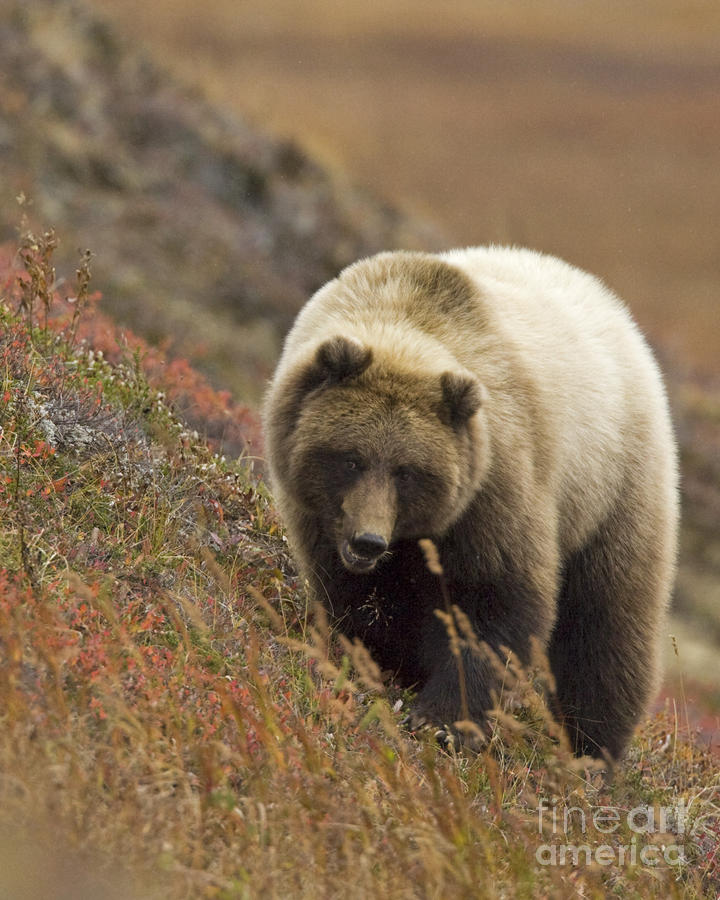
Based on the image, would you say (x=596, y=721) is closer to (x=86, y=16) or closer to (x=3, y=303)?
(x=3, y=303)

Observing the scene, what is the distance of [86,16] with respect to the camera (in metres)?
20.3

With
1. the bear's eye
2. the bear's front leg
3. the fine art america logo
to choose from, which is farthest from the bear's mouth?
the fine art america logo

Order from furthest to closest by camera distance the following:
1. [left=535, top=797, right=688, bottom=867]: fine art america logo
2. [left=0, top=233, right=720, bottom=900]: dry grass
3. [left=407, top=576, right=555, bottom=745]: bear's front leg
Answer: [left=407, top=576, right=555, bottom=745]: bear's front leg
[left=535, top=797, right=688, bottom=867]: fine art america logo
[left=0, top=233, right=720, bottom=900]: dry grass

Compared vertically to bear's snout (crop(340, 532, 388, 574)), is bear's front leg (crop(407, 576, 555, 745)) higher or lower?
lower

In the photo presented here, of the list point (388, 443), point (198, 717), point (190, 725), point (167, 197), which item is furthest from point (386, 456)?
point (167, 197)

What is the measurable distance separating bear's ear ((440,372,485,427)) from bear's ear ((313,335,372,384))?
1.25ft

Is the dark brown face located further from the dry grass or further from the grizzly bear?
the dry grass

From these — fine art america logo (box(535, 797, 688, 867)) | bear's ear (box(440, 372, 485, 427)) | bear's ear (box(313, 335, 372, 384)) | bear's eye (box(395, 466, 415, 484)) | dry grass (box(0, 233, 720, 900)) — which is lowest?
fine art america logo (box(535, 797, 688, 867))

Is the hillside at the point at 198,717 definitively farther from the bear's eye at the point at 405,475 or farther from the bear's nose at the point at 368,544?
the bear's eye at the point at 405,475

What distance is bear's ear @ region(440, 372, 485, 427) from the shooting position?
515 cm

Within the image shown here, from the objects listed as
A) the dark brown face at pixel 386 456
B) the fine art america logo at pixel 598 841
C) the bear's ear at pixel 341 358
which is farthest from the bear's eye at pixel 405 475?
the fine art america logo at pixel 598 841

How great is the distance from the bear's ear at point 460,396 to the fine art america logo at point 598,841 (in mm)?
1741

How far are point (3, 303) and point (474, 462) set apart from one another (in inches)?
119

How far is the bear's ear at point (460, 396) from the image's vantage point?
5.15 m
